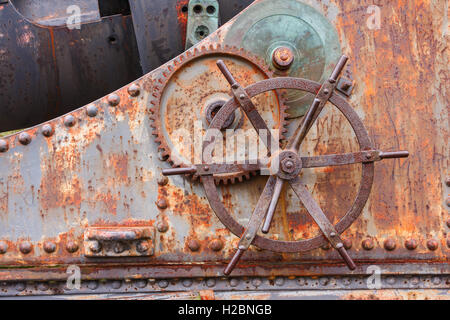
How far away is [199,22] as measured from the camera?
7.59 feet

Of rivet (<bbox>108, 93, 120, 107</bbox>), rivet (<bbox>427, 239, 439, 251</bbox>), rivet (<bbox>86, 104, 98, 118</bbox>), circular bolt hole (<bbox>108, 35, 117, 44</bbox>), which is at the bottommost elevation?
rivet (<bbox>427, 239, 439, 251</bbox>)

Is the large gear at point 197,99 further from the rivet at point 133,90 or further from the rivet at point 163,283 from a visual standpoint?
the rivet at point 163,283

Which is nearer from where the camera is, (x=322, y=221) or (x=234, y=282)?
(x=322, y=221)

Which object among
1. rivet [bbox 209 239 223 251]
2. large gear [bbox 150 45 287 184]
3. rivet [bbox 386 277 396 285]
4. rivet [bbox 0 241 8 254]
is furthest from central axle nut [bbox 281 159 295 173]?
rivet [bbox 0 241 8 254]

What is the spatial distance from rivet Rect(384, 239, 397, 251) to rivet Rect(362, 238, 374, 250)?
2.4 inches

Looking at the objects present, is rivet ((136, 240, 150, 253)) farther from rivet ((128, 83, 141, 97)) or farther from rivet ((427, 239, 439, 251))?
rivet ((427, 239, 439, 251))

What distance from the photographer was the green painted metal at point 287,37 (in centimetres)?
220

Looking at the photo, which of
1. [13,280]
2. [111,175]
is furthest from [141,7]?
[13,280]

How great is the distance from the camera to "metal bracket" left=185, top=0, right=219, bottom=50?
2307 millimetres

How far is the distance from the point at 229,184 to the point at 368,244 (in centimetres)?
65

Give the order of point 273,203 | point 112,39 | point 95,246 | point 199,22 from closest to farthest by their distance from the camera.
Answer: point 273,203 < point 95,246 < point 199,22 < point 112,39

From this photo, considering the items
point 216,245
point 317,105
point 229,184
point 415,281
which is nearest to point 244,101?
point 317,105

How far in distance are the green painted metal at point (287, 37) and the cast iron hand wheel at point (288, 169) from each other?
24 centimetres

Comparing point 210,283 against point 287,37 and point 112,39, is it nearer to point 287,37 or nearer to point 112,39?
point 287,37
